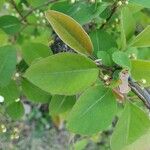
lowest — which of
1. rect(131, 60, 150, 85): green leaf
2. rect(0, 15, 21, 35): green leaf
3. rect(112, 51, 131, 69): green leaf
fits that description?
rect(0, 15, 21, 35): green leaf

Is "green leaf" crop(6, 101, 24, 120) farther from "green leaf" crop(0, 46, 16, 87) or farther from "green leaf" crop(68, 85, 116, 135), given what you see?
"green leaf" crop(68, 85, 116, 135)

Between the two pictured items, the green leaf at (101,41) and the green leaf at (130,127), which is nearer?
the green leaf at (130,127)

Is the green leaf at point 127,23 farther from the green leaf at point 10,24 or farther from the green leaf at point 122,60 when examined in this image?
the green leaf at point 10,24

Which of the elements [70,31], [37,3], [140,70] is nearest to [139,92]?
[140,70]

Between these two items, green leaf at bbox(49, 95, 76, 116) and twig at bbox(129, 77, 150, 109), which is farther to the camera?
A: green leaf at bbox(49, 95, 76, 116)

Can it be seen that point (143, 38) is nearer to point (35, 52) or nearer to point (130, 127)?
point (130, 127)

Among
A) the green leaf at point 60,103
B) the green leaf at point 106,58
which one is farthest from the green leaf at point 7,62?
the green leaf at point 106,58

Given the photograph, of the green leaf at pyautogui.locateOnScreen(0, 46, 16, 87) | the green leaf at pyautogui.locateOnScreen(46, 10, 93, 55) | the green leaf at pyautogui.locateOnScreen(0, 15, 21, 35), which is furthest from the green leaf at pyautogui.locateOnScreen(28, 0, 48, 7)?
the green leaf at pyautogui.locateOnScreen(46, 10, 93, 55)

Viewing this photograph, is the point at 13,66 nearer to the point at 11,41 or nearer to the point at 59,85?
the point at 59,85
